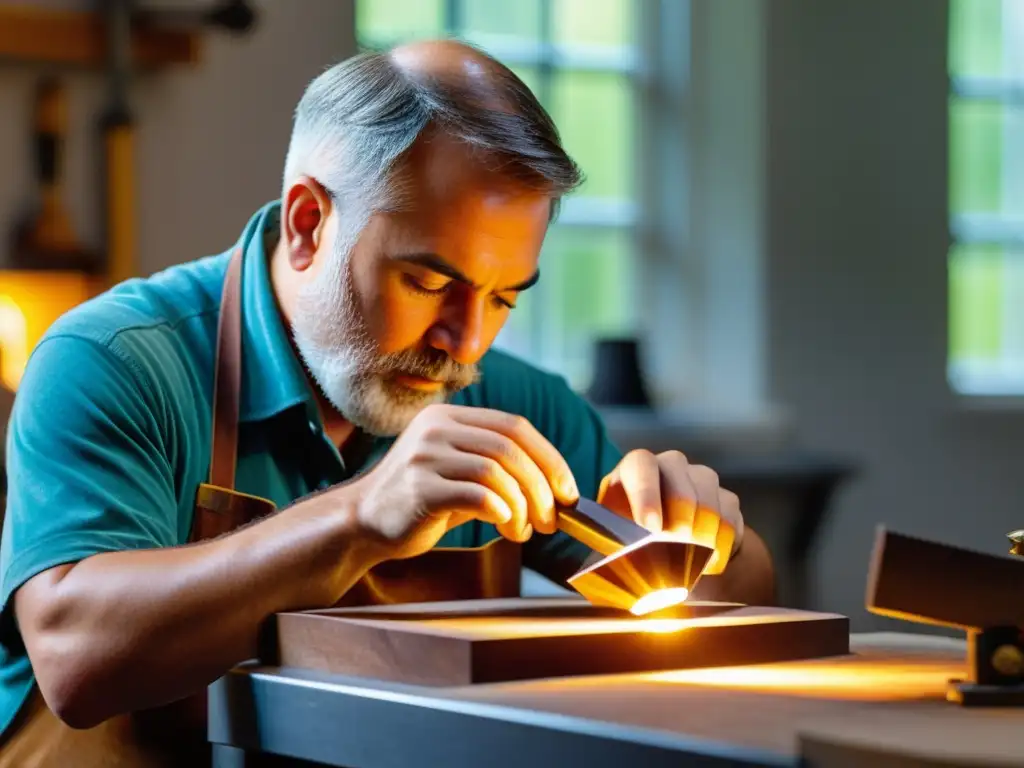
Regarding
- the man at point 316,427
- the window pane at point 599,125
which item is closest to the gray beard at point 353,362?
the man at point 316,427

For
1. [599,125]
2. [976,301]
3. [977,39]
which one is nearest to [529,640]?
[599,125]

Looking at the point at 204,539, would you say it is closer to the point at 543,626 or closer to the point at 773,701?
the point at 543,626

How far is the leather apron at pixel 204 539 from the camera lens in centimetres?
145

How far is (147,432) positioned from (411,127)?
0.38 meters

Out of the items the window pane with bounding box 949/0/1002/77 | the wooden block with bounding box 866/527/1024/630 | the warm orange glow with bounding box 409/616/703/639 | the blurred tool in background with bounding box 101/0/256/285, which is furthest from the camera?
the window pane with bounding box 949/0/1002/77

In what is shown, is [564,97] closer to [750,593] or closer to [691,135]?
[691,135]

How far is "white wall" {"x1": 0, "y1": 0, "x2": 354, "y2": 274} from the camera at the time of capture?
3.25 meters

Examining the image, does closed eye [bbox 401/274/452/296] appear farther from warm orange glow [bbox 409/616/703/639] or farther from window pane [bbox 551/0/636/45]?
window pane [bbox 551/0/636/45]

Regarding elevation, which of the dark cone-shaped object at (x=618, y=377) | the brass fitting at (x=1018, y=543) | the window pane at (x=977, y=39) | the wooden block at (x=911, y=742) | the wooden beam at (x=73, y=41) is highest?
the window pane at (x=977, y=39)

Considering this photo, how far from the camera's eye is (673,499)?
1458 mm

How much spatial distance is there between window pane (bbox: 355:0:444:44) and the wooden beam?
0.66 m

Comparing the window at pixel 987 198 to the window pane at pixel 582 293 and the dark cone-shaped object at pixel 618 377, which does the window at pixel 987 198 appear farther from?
the dark cone-shaped object at pixel 618 377

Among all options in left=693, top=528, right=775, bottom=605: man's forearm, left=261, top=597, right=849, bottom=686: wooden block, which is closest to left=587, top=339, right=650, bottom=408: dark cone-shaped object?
left=693, top=528, right=775, bottom=605: man's forearm

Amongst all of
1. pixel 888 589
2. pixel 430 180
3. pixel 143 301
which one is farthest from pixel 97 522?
Answer: pixel 888 589
